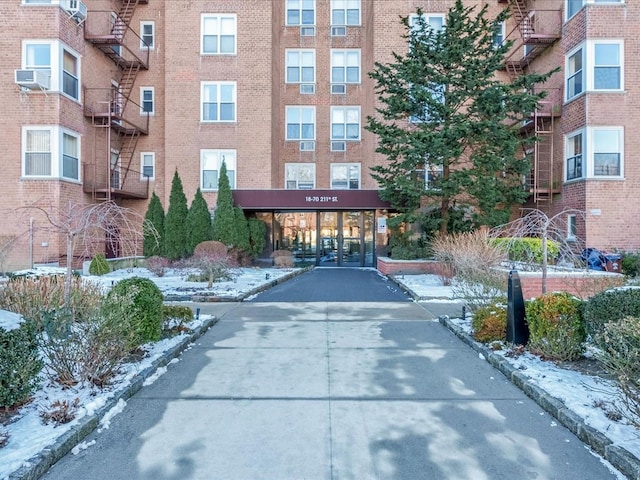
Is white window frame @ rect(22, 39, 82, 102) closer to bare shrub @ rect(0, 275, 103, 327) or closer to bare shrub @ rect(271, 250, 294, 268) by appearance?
bare shrub @ rect(271, 250, 294, 268)

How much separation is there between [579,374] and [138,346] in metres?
5.77

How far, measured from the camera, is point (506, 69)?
2453cm

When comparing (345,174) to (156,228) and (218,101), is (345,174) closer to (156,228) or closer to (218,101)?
(218,101)

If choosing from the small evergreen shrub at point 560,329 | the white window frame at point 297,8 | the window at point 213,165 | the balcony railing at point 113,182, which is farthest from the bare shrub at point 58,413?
the white window frame at point 297,8

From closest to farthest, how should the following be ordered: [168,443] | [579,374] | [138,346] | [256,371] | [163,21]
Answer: [168,443], [579,374], [256,371], [138,346], [163,21]

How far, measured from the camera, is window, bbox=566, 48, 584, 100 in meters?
19.1

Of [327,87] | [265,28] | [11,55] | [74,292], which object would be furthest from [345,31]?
[74,292]

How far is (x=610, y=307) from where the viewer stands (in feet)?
18.6

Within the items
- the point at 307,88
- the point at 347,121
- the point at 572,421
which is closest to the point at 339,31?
the point at 307,88

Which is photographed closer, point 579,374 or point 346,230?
point 579,374

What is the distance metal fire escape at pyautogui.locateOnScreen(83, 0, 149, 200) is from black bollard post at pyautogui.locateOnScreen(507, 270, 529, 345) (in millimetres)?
19204

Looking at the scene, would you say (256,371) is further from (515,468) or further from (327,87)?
(327,87)

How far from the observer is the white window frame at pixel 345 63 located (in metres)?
27.0

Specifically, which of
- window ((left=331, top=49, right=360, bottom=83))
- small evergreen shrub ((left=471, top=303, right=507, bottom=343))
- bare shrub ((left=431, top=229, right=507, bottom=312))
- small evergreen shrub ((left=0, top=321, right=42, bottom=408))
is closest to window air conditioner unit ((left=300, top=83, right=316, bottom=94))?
window ((left=331, top=49, right=360, bottom=83))
